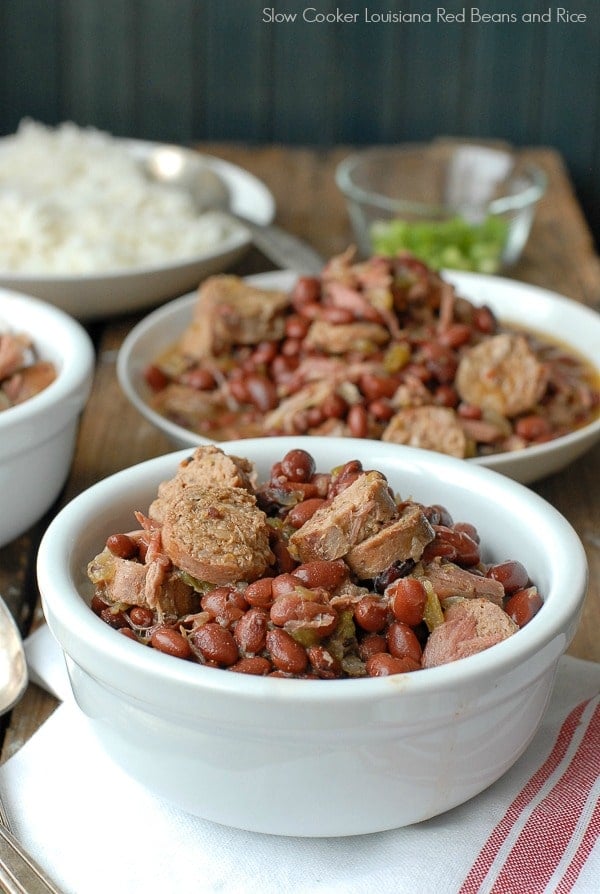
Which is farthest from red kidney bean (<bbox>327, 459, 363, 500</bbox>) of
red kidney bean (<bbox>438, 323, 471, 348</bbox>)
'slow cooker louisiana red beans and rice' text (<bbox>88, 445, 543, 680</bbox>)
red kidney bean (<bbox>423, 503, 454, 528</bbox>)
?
red kidney bean (<bbox>438, 323, 471, 348</bbox>)

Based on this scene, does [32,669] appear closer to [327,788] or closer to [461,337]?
[327,788]

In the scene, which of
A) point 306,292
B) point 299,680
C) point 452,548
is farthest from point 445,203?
point 299,680

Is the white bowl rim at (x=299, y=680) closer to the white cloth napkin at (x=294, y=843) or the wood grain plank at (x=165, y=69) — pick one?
the white cloth napkin at (x=294, y=843)

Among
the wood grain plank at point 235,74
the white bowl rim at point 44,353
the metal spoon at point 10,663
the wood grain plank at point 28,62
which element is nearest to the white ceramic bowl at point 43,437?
the white bowl rim at point 44,353

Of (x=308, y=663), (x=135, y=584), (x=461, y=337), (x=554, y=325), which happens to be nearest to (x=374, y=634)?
(x=308, y=663)

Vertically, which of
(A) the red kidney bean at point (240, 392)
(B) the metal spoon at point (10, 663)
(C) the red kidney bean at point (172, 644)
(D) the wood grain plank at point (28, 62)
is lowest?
(D) the wood grain plank at point (28, 62)
